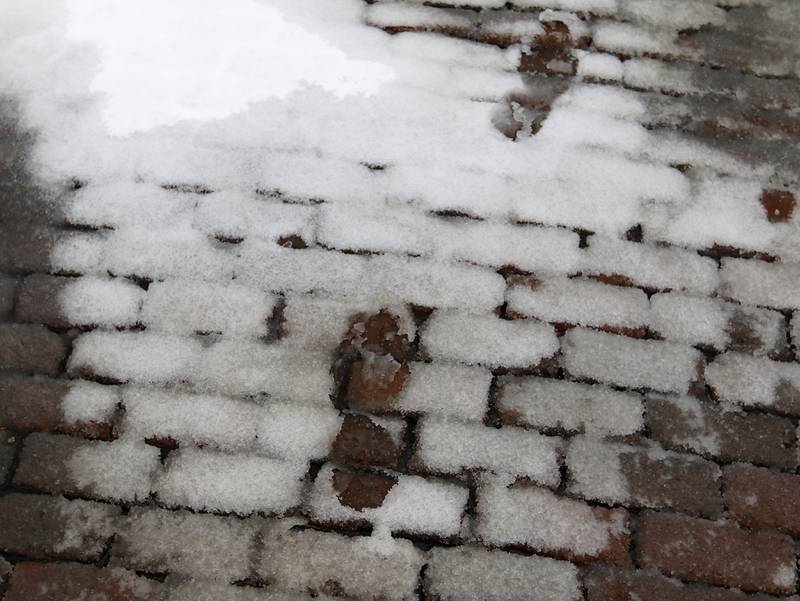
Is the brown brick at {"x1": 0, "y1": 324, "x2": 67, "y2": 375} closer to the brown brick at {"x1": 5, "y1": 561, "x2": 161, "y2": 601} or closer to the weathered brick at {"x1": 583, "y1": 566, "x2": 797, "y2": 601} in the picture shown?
the brown brick at {"x1": 5, "y1": 561, "x2": 161, "y2": 601}

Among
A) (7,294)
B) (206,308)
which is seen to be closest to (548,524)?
(206,308)

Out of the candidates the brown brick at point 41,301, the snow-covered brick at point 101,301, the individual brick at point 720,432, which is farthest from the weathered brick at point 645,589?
the brown brick at point 41,301

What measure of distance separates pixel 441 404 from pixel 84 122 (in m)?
1.04

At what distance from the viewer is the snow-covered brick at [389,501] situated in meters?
1.24

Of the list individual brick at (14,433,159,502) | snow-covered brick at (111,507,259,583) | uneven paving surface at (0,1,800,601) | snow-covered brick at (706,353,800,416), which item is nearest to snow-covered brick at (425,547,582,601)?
uneven paving surface at (0,1,800,601)

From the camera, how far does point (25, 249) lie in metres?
1.44

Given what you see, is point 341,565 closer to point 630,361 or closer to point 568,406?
point 568,406

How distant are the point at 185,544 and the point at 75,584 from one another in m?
0.20

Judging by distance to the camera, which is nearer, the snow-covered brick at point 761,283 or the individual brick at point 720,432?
the individual brick at point 720,432

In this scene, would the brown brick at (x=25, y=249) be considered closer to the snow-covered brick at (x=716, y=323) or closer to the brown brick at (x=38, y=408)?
the brown brick at (x=38, y=408)

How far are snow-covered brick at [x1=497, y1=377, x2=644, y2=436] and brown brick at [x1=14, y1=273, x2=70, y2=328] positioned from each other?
0.92 metres

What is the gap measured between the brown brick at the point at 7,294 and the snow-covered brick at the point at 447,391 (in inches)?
32.8

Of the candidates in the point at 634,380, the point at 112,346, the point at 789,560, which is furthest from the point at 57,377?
the point at 789,560

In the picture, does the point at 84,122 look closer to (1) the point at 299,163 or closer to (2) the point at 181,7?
(2) the point at 181,7
